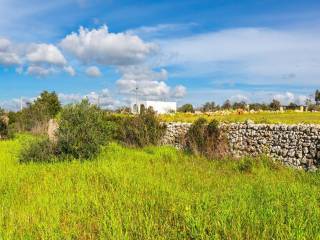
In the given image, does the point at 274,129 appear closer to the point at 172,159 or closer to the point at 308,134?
the point at 308,134

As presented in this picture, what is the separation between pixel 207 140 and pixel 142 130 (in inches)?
177

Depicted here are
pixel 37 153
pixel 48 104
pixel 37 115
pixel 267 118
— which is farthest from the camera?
pixel 48 104

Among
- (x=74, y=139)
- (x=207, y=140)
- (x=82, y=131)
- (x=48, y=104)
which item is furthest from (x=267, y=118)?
(x=48, y=104)

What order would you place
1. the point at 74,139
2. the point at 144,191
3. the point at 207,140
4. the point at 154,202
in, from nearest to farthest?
the point at 154,202 → the point at 144,191 → the point at 74,139 → the point at 207,140

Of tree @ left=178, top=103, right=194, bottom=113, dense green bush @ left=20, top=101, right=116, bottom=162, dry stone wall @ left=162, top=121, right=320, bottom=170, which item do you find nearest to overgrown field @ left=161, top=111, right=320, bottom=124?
dry stone wall @ left=162, top=121, right=320, bottom=170

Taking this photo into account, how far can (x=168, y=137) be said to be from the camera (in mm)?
21719

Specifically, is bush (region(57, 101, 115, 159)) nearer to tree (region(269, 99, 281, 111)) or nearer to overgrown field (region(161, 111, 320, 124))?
overgrown field (region(161, 111, 320, 124))

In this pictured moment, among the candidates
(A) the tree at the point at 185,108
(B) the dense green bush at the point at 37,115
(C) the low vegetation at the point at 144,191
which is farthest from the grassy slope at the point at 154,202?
(A) the tree at the point at 185,108

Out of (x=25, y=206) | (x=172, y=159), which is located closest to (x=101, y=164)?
(x=172, y=159)

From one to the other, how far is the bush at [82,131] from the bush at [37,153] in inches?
16.9

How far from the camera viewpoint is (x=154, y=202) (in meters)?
8.20

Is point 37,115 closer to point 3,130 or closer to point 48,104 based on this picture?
point 48,104

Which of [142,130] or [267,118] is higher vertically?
[267,118]

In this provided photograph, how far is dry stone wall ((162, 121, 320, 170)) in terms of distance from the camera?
14.1m
